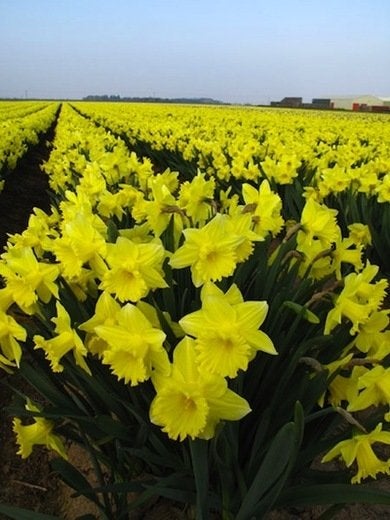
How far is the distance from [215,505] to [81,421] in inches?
16.6

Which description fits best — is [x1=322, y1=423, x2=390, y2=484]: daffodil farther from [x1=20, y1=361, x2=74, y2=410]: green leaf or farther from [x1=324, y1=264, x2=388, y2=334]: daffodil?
[x1=20, y1=361, x2=74, y2=410]: green leaf

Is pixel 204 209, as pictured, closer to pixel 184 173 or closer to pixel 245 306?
pixel 245 306

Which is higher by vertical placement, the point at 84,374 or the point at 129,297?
the point at 129,297

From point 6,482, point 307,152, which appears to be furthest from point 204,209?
point 307,152

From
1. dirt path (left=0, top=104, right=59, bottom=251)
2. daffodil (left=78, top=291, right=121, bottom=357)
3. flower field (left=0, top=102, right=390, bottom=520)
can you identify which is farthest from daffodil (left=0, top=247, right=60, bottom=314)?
dirt path (left=0, top=104, right=59, bottom=251)

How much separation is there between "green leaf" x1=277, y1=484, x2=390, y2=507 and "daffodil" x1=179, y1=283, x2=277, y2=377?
0.41 meters

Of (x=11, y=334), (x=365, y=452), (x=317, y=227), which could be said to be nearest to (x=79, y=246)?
(x=11, y=334)

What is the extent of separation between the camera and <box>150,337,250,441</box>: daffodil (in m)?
1.03

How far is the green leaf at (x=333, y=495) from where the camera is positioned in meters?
1.17

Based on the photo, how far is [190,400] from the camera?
1.06 m

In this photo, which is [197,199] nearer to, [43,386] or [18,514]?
[43,386]

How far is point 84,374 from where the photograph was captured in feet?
4.69

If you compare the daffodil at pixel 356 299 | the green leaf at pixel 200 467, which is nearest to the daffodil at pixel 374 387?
the daffodil at pixel 356 299

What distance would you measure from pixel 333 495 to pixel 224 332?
52 cm
